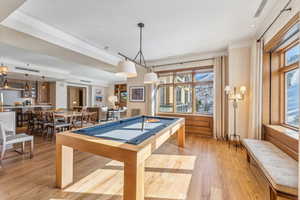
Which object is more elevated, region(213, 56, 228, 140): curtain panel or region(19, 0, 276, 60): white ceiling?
region(19, 0, 276, 60): white ceiling

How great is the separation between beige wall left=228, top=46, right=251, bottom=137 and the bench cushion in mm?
1415

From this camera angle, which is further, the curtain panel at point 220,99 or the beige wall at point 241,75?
the curtain panel at point 220,99

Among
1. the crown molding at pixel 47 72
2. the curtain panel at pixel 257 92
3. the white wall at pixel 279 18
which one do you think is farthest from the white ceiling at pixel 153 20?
the crown molding at pixel 47 72

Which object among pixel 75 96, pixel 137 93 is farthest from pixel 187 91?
pixel 75 96

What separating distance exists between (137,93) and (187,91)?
6.97 ft

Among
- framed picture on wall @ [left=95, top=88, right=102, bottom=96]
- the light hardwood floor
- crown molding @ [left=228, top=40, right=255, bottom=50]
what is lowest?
the light hardwood floor

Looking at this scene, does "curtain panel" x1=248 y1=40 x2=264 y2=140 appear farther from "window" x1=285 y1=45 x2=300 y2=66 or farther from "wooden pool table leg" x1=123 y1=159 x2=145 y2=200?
"wooden pool table leg" x1=123 y1=159 x2=145 y2=200

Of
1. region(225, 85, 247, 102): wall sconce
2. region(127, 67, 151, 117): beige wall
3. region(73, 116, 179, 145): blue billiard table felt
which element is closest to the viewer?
region(73, 116, 179, 145): blue billiard table felt

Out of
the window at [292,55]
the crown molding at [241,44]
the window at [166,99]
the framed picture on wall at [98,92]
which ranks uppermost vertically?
the crown molding at [241,44]

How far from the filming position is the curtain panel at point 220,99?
177 inches

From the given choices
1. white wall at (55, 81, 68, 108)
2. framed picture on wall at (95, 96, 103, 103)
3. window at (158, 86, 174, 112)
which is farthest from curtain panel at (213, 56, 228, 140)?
framed picture on wall at (95, 96, 103, 103)

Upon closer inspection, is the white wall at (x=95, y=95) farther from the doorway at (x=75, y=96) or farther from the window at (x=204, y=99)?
the window at (x=204, y=99)

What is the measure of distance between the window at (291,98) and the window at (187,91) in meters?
2.13

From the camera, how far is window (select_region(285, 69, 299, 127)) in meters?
2.75
